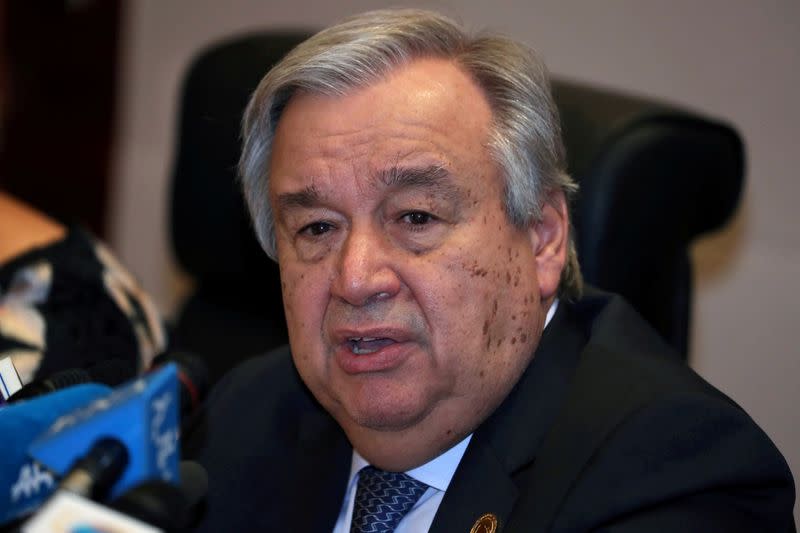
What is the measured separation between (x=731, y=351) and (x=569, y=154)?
0.87 metres

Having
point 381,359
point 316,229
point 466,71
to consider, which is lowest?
point 381,359

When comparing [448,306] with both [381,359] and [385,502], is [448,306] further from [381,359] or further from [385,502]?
[385,502]

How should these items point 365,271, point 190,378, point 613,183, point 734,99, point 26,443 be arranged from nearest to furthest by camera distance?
1. point 26,443
2. point 190,378
3. point 365,271
4. point 613,183
5. point 734,99

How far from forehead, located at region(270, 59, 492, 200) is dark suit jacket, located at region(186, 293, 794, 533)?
372 mm

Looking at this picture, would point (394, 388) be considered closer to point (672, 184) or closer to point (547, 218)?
point (547, 218)

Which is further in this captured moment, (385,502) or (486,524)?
(385,502)

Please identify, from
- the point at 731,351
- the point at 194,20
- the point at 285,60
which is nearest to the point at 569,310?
the point at 285,60

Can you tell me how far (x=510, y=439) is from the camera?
1.66 meters

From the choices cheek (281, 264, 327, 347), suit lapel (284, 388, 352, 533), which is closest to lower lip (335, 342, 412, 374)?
cheek (281, 264, 327, 347)

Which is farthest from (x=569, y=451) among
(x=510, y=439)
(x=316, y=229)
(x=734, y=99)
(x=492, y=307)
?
(x=734, y=99)

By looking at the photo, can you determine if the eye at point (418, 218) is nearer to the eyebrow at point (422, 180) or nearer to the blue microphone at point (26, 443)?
the eyebrow at point (422, 180)

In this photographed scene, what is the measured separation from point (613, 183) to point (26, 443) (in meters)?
A: 1.26

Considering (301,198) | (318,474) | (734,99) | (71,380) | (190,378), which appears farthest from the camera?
(734,99)

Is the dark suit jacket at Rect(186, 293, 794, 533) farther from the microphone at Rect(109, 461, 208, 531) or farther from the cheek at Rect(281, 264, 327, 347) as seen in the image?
the microphone at Rect(109, 461, 208, 531)
